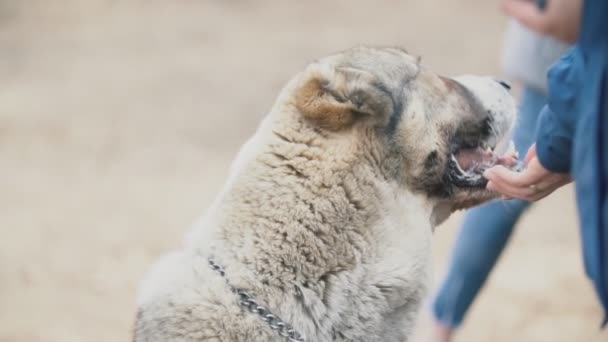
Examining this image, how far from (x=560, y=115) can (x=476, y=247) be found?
2.04m

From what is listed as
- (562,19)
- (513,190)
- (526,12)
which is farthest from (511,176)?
(562,19)

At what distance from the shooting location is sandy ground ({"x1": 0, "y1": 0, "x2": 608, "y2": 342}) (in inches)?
200

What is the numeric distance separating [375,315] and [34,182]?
4286 millimetres

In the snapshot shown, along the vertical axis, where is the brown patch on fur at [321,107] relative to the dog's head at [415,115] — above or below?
above

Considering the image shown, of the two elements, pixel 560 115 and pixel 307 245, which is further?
pixel 307 245

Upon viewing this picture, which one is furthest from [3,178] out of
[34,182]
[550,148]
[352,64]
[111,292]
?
[550,148]

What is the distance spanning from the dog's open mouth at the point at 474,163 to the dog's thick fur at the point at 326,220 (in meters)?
0.03

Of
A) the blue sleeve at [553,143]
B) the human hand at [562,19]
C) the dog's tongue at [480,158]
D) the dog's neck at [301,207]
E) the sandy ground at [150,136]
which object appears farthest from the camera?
the sandy ground at [150,136]

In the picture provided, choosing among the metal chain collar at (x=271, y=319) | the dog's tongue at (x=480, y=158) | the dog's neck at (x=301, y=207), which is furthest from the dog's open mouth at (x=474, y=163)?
the metal chain collar at (x=271, y=319)

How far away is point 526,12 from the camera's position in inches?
94.9

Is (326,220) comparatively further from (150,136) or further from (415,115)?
(150,136)

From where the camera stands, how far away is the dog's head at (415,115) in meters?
2.51

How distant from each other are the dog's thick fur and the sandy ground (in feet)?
6.65

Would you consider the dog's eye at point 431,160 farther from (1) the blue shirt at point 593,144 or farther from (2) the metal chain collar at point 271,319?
(1) the blue shirt at point 593,144
